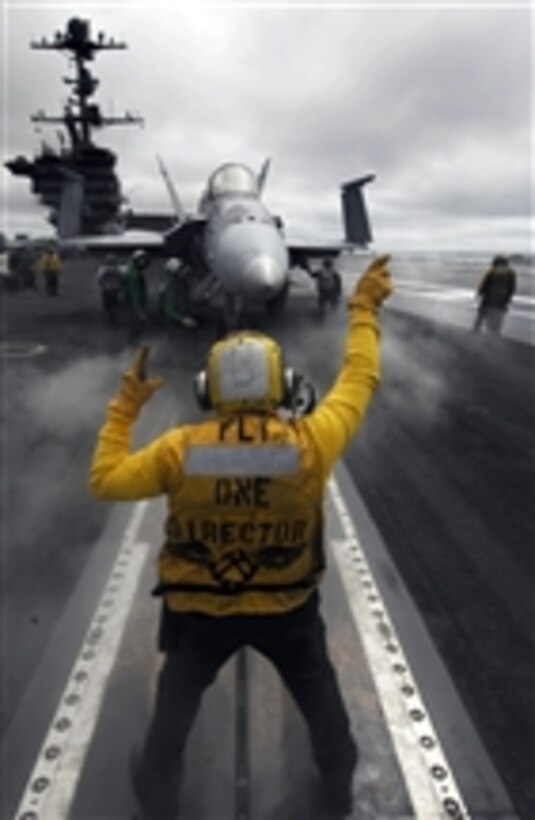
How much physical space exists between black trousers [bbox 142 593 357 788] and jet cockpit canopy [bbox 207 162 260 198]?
1436 cm

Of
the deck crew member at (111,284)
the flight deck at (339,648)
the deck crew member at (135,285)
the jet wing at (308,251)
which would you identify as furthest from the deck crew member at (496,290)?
the deck crew member at (111,284)

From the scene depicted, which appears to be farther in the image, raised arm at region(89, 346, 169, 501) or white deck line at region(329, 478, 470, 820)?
white deck line at region(329, 478, 470, 820)

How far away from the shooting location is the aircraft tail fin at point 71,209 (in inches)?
874

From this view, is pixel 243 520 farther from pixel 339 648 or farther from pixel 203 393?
pixel 339 648

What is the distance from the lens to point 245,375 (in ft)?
7.17

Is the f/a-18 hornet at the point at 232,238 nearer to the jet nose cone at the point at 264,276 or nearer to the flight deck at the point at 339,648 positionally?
the jet nose cone at the point at 264,276

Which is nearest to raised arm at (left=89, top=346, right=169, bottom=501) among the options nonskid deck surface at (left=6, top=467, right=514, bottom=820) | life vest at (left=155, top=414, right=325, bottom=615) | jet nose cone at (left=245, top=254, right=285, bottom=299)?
life vest at (left=155, top=414, right=325, bottom=615)

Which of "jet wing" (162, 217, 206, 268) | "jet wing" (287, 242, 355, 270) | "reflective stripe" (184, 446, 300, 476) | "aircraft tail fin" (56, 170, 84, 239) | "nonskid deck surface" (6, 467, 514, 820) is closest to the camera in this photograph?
"reflective stripe" (184, 446, 300, 476)

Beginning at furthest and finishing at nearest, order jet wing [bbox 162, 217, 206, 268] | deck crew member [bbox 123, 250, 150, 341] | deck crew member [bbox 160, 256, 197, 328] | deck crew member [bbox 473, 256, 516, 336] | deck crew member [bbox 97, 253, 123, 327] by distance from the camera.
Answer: deck crew member [bbox 97, 253, 123, 327] → jet wing [bbox 162, 217, 206, 268] → deck crew member [bbox 473, 256, 516, 336] → deck crew member [bbox 123, 250, 150, 341] → deck crew member [bbox 160, 256, 197, 328]

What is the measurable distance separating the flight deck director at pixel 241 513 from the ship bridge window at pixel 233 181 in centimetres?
1367

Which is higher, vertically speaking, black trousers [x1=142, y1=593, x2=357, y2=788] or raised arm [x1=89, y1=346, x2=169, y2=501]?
raised arm [x1=89, y1=346, x2=169, y2=501]

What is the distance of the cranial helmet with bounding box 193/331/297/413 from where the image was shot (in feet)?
7.18

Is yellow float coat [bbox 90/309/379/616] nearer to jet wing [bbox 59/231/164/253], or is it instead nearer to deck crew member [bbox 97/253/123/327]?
deck crew member [bbox 97/253/123/327]

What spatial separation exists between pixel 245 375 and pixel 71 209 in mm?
22580
